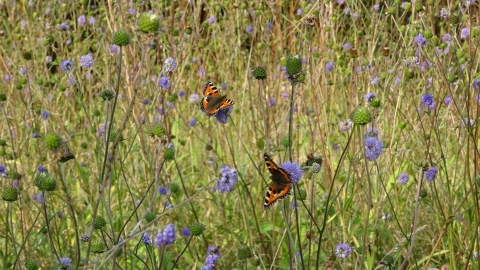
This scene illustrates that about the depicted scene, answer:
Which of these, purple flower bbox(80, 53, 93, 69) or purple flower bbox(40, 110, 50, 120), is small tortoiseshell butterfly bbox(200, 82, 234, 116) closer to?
purple flower bbox(80, 53, 93, 69)

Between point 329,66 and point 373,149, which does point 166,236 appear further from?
point 329,66

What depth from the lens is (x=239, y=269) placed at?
2.30m

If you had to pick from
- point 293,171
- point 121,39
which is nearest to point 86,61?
point 121,39

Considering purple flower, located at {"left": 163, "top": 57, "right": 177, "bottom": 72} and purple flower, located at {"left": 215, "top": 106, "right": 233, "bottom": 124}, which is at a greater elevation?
purple flower, located at {"left": 163, "top": 57, "right": 177, "bottom": 72}

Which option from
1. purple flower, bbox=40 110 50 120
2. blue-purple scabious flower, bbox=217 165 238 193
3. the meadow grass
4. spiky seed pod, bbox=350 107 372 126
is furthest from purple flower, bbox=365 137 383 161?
purple flower, bbox=40 110 50 120

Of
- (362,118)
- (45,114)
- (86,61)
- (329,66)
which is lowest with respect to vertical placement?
(45,114)

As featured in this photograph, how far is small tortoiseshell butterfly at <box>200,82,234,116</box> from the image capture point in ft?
6.18

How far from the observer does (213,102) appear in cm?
195

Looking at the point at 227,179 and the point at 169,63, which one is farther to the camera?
the point at 169,63

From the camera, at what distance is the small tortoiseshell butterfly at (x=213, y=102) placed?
1.88 meters

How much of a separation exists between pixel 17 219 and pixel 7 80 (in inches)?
49.0

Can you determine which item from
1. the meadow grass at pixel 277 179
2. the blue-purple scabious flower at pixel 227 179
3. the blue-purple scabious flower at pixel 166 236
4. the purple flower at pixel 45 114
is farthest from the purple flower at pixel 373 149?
the purple flower at pixel 45 114

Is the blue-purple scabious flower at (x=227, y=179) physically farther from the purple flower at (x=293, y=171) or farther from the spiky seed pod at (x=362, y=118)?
the spiky seed pod at (x=362, y=118)

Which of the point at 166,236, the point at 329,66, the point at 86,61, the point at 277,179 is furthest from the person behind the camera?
the point at 329,66
